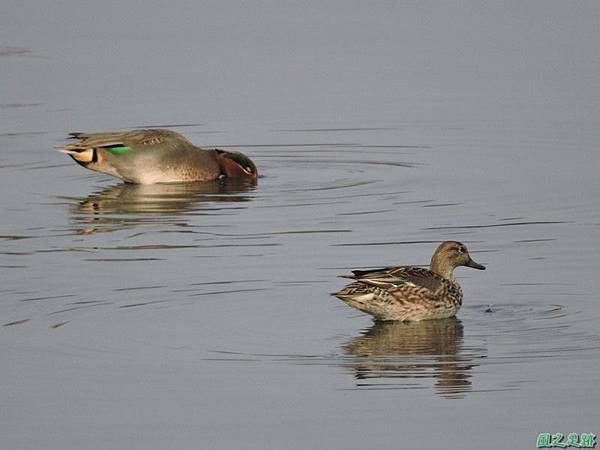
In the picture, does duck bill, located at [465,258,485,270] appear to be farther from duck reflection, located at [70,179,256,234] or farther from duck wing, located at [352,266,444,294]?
duck reflection, located at [70,179,256,234]

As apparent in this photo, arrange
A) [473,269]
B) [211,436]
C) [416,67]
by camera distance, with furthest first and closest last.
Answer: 1. [416,67]
2. [473,269]
3. [211,436]

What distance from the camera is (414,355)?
1081 cm

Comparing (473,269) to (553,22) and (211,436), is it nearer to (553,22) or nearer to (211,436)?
(211,436)

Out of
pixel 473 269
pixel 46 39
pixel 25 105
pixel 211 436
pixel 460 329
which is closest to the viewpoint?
pixel 211 436

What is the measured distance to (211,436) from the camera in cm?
912

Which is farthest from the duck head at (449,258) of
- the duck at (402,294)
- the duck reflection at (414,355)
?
the duck reflection at (414,355)

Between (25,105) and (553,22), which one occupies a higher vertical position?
(553,22)

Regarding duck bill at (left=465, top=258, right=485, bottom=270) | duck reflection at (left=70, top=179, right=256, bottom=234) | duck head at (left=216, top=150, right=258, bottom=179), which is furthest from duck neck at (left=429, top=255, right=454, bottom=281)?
duck head at (left=216, top=150, right=258, bottom=179)

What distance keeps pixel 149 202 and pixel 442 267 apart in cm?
517

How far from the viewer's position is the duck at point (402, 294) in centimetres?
1171

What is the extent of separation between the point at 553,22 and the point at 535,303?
51.7 feet

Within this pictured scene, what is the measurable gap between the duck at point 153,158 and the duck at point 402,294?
6155 mm

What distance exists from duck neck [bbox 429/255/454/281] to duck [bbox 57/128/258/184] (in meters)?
5.76

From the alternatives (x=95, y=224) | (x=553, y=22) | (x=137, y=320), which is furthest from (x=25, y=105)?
(x=137, y=320)
